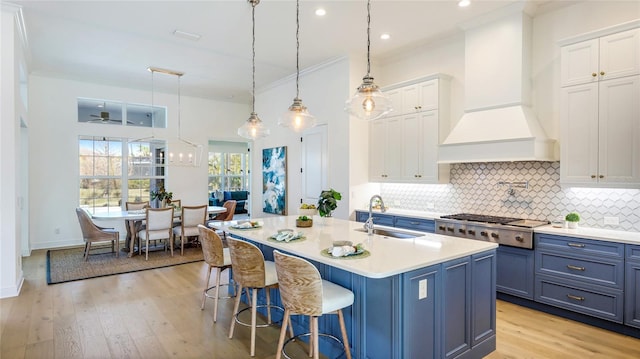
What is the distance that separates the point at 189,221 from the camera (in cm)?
646

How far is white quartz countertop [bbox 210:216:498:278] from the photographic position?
2205 millimetres

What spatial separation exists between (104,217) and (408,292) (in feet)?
18.3

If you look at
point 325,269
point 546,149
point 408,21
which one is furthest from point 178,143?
point 546,149

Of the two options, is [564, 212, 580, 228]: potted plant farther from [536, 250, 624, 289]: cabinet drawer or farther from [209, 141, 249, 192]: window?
[209, 141, 249, 192]: window

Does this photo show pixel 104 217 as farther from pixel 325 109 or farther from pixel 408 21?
pixel 408 21

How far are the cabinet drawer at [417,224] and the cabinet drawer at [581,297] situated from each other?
1356 mm

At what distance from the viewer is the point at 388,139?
5.64m

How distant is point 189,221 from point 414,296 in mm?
5113

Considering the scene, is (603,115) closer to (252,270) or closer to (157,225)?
(252,270)

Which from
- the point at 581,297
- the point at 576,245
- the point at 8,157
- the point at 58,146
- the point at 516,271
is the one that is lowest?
the point at 581,297

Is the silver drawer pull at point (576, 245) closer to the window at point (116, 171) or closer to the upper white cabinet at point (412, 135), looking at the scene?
the upper white cabinet at point (412, 135)

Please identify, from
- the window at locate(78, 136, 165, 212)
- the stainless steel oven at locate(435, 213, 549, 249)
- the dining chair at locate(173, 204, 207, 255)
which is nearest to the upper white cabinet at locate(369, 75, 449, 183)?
the stainless steel oven at locate(435, 213, 549, 249)

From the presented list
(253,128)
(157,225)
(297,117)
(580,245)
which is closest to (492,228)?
(580,245)

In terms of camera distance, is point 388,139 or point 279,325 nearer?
point 279,325
